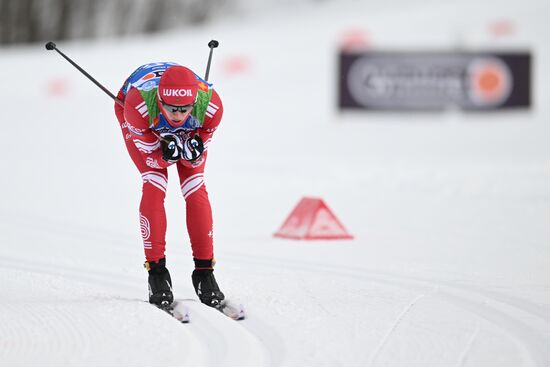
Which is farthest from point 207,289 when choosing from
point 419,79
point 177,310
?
point 419,79

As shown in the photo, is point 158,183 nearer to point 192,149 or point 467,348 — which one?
point 192,149

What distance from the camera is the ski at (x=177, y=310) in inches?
200

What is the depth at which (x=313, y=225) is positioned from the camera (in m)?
8.37

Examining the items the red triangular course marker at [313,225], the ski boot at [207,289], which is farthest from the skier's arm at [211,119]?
the red triangular course marker at [313,225]

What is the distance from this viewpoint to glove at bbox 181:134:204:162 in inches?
208

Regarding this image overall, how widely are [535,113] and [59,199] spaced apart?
45.1 ft

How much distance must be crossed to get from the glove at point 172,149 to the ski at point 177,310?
0.79m

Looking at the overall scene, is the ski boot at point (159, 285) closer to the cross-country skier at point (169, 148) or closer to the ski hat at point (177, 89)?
the cross-country skier at point (169, 148)

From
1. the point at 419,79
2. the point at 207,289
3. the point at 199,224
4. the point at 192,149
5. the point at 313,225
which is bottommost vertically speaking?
the point at 207,289

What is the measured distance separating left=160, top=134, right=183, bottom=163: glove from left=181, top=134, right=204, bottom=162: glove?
0.09 ft

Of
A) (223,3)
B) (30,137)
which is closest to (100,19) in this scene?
(223,3)

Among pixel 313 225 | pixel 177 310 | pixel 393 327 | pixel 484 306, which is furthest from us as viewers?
pixel 313 225

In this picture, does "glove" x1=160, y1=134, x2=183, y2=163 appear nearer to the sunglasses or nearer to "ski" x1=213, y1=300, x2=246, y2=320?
the sunglasses

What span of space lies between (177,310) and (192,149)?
881 mm
